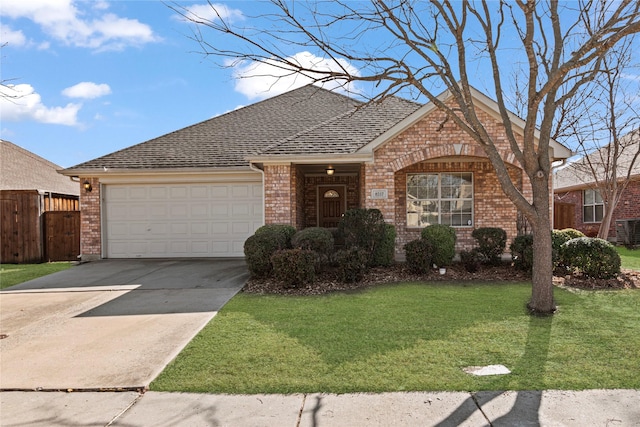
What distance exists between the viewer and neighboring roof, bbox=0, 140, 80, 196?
62.1ft

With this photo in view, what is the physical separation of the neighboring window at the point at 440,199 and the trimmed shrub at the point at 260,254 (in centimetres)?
510

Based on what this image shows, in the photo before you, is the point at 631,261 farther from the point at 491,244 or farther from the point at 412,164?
the point at 412,164

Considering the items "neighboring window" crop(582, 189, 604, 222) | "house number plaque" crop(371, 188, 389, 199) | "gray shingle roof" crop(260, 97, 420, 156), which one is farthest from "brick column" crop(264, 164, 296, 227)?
"neighboring window" crop(582, 189, 604, 222)

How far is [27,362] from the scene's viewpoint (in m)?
4.67

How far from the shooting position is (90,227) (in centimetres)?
1227

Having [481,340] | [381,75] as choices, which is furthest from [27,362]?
[381,75]

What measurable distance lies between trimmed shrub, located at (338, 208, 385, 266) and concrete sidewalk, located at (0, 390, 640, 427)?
19.1 ft

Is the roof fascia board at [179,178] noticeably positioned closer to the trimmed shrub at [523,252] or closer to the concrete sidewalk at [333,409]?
the trimmed shrub at [523,252]

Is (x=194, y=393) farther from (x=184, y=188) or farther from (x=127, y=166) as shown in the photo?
(x=127, y=166)

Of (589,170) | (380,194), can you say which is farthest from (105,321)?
(589,170)

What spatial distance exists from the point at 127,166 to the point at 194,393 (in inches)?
403

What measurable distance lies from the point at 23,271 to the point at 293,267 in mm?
8555

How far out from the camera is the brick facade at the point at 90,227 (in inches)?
483

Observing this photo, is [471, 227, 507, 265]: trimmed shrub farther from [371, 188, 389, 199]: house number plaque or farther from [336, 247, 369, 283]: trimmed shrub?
[336, 247, 369, 283]: trimmed shrub
